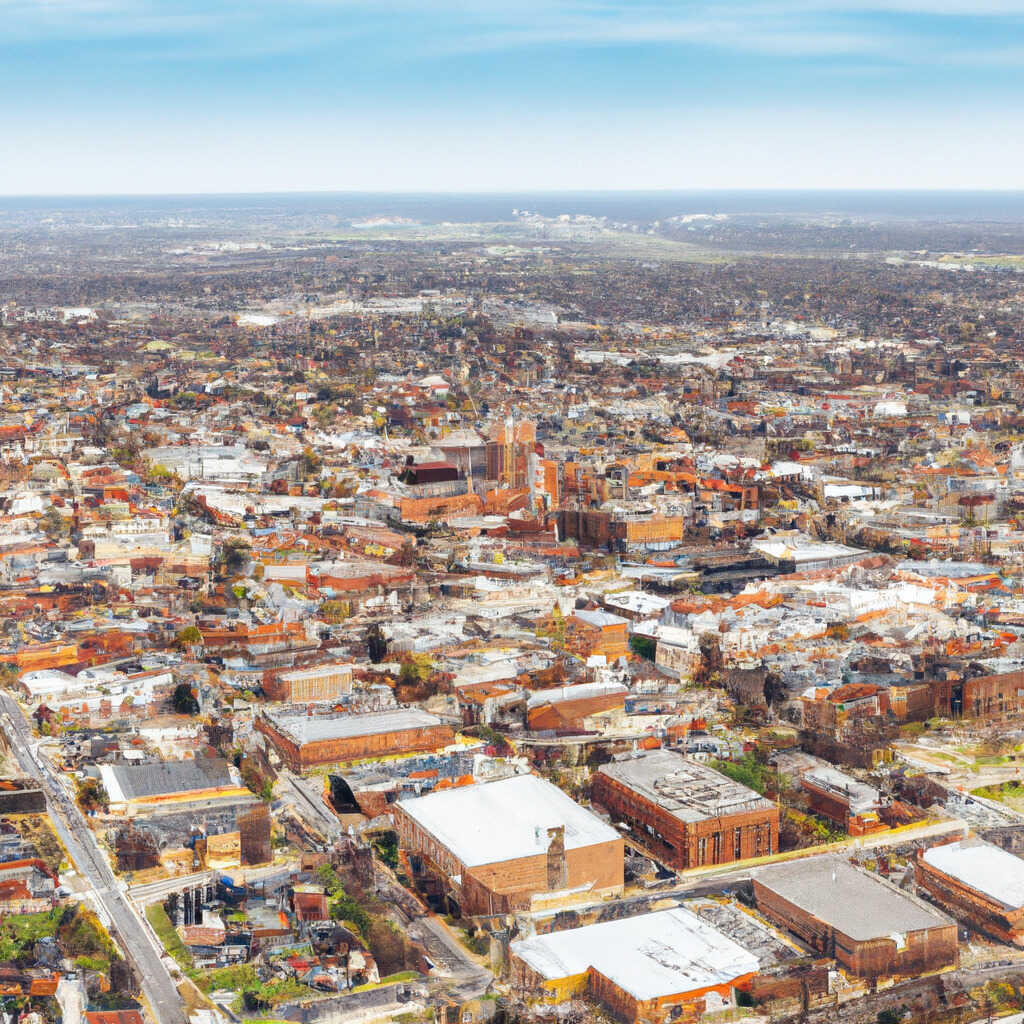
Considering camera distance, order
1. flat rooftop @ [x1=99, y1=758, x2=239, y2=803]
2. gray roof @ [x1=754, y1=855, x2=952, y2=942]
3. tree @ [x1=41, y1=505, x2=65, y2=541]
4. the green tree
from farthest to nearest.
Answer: tree @ [x1=41, y1=505, x2=65, y2=541] < the green tree < flat rooftop @ [x1=99, y1=758, x2=239, y2=803] < gray roof @ [x1=754, y1=855, x2=952, y2=942]

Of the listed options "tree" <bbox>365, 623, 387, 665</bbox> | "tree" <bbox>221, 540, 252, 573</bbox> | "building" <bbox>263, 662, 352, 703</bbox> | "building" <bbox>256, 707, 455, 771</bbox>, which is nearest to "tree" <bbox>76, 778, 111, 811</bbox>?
"building" <bbox>256, 707, 455, 771</bbox>

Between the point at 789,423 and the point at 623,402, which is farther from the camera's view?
the point at 623,402

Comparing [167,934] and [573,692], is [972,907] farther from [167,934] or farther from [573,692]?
[167,934]

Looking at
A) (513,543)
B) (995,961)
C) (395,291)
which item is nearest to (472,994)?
(995,961)

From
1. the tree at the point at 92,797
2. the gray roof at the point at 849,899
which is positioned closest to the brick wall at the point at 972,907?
the gray roof at the point at 849,899

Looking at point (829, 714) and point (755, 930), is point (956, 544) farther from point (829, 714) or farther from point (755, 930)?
point (755, 930)

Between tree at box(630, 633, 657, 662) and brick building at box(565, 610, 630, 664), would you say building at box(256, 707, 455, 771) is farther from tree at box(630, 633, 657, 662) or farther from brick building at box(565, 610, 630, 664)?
tree at box(630, 633, 657, 662)

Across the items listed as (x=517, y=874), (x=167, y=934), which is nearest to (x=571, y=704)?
(x=517, y=874)
